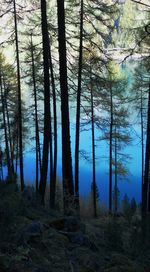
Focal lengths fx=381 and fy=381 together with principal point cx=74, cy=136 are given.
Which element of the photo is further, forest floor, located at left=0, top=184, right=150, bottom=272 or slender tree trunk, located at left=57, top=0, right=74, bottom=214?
slender tree trunk, located at left=57, top=0, right=74, bottom=214

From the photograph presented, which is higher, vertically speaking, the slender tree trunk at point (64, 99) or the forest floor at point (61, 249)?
the slender tree trunk at point (64, 99)

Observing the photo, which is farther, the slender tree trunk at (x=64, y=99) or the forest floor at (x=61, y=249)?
the slender tree trunk at (x=64, y=99)

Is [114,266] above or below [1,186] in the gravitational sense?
below

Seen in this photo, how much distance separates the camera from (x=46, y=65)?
11578mm

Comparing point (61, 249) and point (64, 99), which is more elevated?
point (64, 99)

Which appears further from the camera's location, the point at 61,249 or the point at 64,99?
the point at 64,99

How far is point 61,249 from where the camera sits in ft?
13.4

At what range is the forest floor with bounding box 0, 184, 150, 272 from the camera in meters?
3.54

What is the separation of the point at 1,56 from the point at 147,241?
759 inches

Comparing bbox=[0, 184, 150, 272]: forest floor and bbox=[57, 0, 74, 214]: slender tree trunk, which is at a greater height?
bbox=[57, 0, 74, 214]: slender tree trunk

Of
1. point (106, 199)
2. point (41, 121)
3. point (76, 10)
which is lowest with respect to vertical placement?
point (106, 199)

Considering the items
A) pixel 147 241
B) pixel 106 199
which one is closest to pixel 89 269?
pixel 147 241

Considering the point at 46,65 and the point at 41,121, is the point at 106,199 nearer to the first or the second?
the point at 41,121

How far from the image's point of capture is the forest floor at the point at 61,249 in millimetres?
3535
